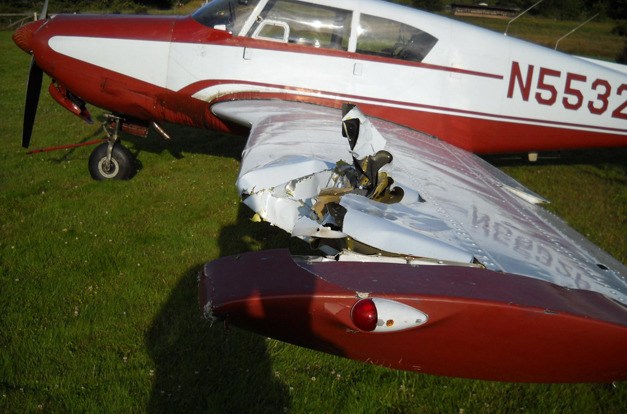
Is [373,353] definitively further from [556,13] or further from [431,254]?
[556,13]

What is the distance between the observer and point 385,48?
227 inches

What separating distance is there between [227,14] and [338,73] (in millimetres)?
1388

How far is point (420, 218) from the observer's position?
3.41m

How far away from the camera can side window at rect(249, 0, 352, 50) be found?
575 cm

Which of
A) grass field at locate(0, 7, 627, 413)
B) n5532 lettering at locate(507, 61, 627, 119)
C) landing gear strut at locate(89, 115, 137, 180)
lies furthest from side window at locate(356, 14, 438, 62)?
landing gear strut at locate(89, 115, 137, 180)

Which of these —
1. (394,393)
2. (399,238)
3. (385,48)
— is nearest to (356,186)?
(399,238)

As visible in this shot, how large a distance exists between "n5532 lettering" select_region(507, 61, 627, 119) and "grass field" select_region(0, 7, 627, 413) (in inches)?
52.1

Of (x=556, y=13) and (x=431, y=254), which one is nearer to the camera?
(x=431, y=254)

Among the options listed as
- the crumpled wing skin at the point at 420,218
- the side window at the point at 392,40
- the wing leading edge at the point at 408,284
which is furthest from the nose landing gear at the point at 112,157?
the wing leading edge at the point at 408,284

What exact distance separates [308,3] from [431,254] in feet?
12.2

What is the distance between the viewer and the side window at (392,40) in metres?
5.73

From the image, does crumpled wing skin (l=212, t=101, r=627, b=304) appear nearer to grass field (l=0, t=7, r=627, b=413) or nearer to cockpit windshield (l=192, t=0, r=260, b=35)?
grass field (l=0, t=7, r=627, b=413)

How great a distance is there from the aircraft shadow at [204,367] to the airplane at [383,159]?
510mm

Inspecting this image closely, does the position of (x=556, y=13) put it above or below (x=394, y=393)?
above
